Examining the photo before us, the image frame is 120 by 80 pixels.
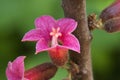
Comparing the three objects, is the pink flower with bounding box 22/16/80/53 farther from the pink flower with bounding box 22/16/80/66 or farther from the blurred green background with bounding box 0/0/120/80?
the blurred green background with bounding box 0/0/120/80

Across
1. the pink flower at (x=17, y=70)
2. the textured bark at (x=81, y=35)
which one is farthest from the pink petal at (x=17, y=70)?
the textured bark at (x=81, y=35)

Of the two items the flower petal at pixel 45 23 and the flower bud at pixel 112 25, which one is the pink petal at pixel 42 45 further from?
the flower bud at pixel 112 25

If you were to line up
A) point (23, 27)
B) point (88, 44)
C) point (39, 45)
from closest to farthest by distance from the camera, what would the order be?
point (39, 45) < point (88, 44) < point (23, 27)

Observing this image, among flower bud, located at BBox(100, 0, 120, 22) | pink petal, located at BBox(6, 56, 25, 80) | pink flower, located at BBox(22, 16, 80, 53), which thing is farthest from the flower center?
flower bud, located at BBox(100, 0, 120, 22)

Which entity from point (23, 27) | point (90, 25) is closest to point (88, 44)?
point (90, 25)

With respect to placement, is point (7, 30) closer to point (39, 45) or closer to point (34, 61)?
point (34, 61)

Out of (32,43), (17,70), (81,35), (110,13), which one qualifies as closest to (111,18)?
(110,13)
